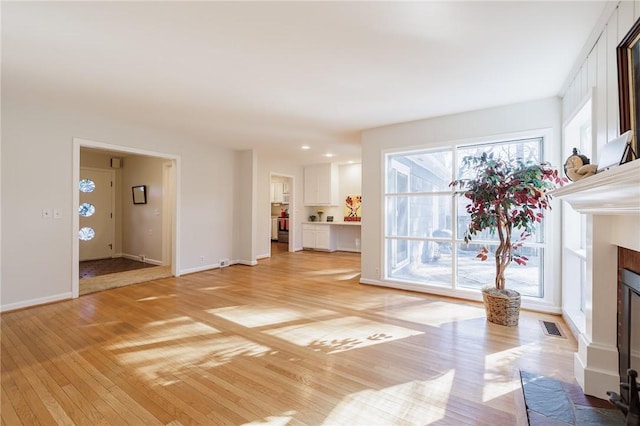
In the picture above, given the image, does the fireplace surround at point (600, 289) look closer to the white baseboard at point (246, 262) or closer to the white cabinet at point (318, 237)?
the white baseboard at point (246, 262)

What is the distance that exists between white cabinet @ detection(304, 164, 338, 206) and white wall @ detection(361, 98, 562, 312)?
10.7 feet

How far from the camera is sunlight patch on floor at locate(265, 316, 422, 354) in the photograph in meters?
2.54

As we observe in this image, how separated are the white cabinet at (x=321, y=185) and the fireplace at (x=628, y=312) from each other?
6.38 m

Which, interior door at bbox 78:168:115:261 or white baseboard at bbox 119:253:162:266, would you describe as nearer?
white baseboard at bbox 119:253:162:266

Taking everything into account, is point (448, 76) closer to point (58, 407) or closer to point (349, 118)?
point (349, 118)

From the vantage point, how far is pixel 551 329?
2.84 metres

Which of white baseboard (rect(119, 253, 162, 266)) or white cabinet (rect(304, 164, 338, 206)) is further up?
white cabinet (rect(304, 164, 338, 206))

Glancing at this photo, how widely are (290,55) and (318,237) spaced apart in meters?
6.03

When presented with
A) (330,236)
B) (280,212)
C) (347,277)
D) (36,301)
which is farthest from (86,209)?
(347,277)

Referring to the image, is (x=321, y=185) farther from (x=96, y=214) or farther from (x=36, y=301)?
(x=36, y=301)

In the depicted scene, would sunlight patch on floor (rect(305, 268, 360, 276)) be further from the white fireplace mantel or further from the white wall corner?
the white fireplace mantel

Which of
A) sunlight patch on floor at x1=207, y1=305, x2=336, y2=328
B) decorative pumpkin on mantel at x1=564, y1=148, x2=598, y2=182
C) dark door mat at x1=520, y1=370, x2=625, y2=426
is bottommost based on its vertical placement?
sunlight patch on floor at x1=207, y1=305, x2=336, y2=328

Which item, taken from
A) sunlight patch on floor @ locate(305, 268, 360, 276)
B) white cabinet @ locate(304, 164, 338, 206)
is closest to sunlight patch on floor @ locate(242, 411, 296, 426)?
sunlight patch on floor @ locate(305, 268, 360, 276)

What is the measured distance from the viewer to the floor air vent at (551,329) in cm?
273
